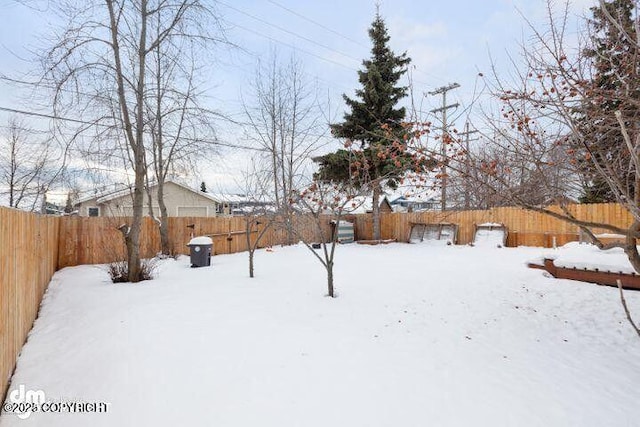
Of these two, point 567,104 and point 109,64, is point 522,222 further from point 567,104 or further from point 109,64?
point 109,64

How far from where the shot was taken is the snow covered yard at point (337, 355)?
241cm

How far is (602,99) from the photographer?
2.54 metres

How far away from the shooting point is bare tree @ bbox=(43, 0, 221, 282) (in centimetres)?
604

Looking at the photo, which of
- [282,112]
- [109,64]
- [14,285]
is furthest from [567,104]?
[282,112]

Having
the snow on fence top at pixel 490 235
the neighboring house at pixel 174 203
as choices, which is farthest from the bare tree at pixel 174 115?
the snow on fence top at pixel 490 235

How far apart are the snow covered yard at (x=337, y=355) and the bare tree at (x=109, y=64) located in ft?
9.75

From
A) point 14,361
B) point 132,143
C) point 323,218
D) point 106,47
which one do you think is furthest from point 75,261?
point 323,218

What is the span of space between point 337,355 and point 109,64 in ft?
21.8

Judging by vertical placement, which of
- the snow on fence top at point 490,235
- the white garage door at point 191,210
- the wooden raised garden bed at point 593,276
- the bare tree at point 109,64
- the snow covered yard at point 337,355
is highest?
the bare tree at point 109,64

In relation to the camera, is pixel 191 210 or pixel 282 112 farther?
pixel 191 210

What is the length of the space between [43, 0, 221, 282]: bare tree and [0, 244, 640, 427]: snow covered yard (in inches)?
117

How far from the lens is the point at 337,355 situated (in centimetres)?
327

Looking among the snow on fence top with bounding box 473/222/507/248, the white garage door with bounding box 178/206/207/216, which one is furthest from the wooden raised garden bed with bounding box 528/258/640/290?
the white garage door with bounding box 178/206/207/216

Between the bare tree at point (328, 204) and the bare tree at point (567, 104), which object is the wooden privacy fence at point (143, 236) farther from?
the bare tree at point (567, 104)
